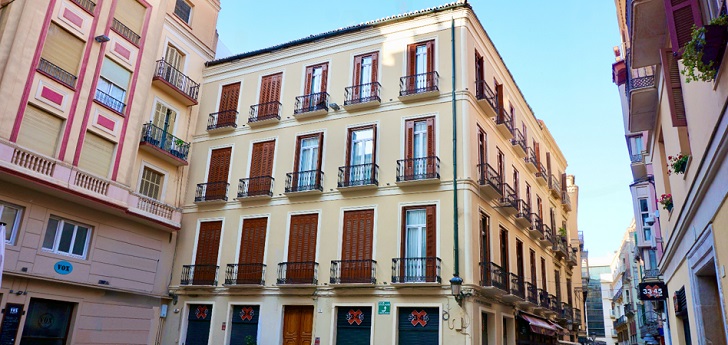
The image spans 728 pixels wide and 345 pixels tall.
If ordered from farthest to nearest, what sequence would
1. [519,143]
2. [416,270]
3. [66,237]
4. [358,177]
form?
[519,143] < [358,177] < [66,237] < [416,270]

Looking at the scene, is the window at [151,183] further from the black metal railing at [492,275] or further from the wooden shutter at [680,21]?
the wooden shutter at [680,21]

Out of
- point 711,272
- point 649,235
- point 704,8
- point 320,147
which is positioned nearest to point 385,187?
point 320,147

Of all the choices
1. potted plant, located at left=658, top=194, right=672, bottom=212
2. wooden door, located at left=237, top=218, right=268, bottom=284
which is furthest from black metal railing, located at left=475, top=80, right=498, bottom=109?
wooden door, located at left=237, top=218, right=268, bottom=284

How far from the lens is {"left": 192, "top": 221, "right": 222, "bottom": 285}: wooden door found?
68.6 feet

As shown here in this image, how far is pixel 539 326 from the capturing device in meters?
21.3

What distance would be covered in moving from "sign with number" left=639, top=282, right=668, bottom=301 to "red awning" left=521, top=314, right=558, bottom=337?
21.2ft

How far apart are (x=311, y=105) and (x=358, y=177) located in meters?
3.98

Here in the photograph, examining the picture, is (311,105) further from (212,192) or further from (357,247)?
(357,247)

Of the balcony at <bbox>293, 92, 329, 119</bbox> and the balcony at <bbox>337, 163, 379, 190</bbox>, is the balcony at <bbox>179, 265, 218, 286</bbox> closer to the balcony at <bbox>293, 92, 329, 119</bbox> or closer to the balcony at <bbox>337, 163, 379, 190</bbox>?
the balcony at <bbox>337, 163, 379, 190</bbox>

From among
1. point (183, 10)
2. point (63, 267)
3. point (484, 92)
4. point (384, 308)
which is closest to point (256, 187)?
point (63, 267)

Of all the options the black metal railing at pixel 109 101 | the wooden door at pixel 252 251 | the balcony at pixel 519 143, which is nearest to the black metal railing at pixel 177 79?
the black metal railing at pixel 109 101

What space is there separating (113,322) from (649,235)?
30.9 m

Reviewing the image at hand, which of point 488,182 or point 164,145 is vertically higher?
point 164,145

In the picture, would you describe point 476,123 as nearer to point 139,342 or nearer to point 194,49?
point 194,49
